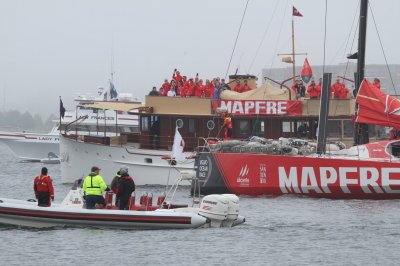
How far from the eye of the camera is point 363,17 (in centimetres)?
3875

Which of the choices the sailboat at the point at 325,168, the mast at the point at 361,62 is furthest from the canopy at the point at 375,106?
the mast at the point at 361,62

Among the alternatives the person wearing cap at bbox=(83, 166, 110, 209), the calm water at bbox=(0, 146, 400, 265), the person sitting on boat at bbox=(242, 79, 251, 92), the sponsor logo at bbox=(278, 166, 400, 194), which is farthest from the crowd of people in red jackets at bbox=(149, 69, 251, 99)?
the person wearing cap at bbox=(83, 166, 110, 209)

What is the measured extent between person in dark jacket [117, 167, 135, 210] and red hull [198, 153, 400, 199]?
921 centimetres

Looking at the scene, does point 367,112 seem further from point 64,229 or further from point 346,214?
point 64,229

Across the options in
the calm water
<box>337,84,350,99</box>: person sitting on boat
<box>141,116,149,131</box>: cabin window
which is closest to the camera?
the calm water

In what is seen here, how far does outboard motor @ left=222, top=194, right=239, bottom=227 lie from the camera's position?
28.1 m

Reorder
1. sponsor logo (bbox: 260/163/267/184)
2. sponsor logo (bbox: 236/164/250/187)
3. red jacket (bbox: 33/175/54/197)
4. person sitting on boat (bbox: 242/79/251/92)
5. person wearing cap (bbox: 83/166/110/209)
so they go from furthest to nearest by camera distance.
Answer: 1. person sitting on boat (bbox: 242/79/251/92)
2. sponsor logo (bbox: 236/164/250/187)
3. sponsor logo (bbox: 260/163/267/184)
4. red jacket (bbox: 33/175/54/197)
5. person wearing cap (bbox: 83/166/110/209)

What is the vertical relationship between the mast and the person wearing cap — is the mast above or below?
above

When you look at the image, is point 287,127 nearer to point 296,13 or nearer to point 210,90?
point 210,90

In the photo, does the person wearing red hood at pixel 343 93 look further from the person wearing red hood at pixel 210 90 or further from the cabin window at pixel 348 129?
the person wearing red hood at pixel 210 90

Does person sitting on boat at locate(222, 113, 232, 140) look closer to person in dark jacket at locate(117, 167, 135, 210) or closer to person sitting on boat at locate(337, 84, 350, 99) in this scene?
person sitting on boat at locate(337, 84, 350, 99)

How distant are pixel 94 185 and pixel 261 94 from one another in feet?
55.1

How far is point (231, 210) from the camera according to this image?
28219mm

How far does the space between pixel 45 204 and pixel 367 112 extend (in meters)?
12.4
